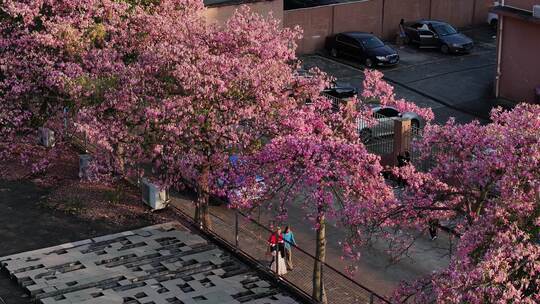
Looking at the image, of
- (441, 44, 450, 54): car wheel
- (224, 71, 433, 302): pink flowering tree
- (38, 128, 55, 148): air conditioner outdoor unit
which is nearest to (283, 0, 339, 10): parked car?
(441, 44, 450, 54): car wheel

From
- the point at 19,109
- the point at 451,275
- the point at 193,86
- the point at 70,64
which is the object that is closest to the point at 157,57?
the point at 193,86

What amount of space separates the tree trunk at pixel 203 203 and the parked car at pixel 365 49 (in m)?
22.8

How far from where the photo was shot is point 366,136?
111ft

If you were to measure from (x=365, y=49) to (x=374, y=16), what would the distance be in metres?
5.47

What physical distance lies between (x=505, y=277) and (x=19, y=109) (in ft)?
65.6

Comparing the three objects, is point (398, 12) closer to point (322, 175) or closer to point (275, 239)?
point (275, 239)

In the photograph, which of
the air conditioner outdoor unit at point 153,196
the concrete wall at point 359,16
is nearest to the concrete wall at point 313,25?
the concrete wall at point 359,16

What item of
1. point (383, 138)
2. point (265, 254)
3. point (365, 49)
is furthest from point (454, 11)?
point (265, 254)

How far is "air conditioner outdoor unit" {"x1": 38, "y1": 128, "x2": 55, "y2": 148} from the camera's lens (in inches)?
1378

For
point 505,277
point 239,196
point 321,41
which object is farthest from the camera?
point 321,41

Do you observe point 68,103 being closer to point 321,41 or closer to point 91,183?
point 91,183

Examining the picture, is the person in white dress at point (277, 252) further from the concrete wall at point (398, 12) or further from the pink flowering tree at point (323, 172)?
the concrete wall at point (398, 12)

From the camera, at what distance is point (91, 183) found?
33188 mm

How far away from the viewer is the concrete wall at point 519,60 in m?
43.5
